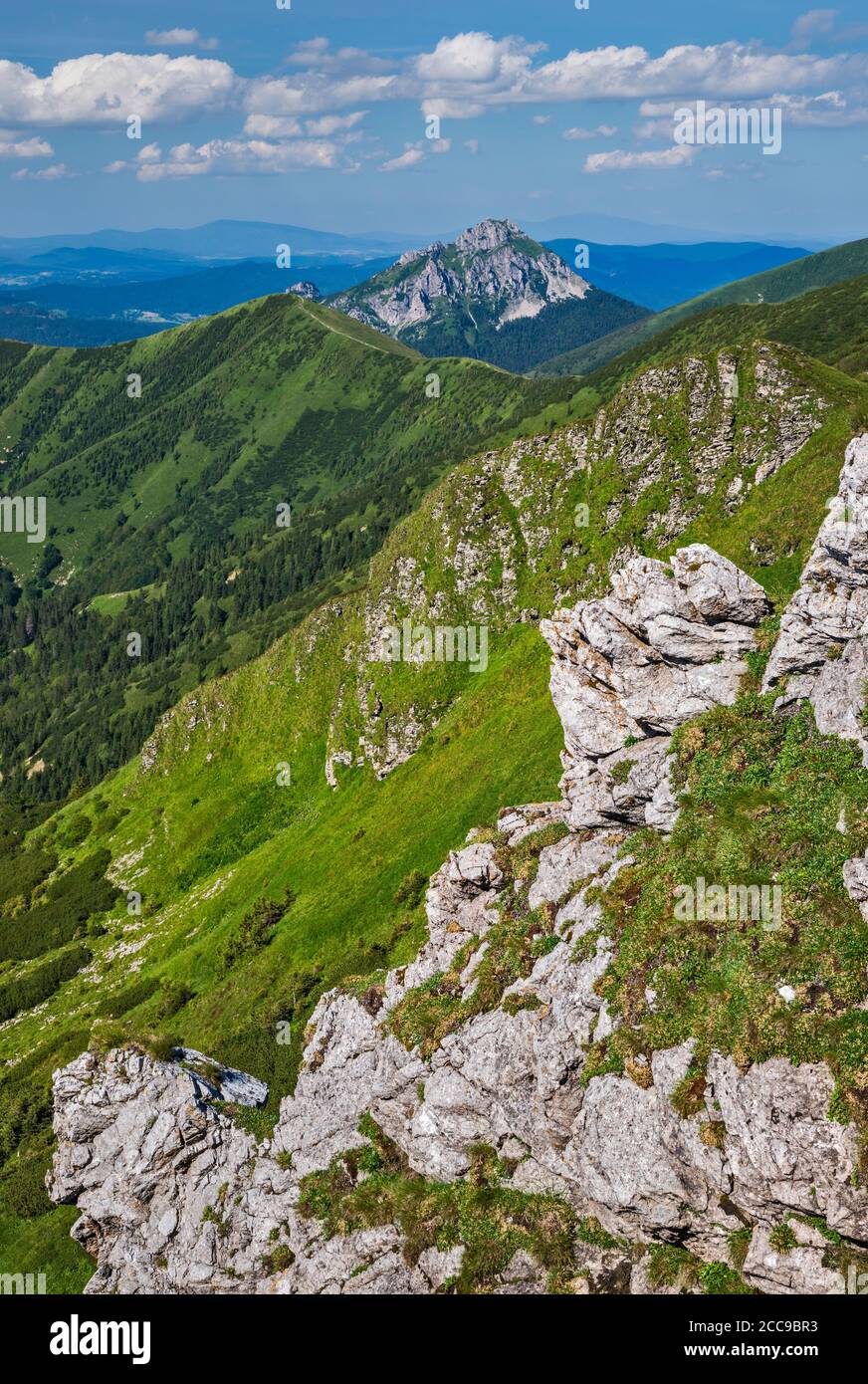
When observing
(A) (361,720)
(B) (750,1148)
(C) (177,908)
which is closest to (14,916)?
(C) (177,908)

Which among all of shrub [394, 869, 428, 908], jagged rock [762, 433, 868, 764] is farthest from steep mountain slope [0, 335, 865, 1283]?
Result: jagged rock [762, 433, 868, 764]

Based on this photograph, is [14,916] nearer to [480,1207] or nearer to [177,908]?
[177,908]

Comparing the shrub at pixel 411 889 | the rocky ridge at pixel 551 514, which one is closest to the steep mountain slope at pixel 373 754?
the shrub at pixel 411 889

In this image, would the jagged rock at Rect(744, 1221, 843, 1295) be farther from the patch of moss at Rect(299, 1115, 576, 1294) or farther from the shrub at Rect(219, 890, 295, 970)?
the shrub at Rect(219, 890, 295, 970)

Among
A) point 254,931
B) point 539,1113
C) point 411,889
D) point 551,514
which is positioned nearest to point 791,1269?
point 539,1113

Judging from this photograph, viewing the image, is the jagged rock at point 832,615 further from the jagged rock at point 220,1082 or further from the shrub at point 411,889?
the shrub at point 411,889

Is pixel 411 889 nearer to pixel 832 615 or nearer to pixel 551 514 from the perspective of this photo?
pixel 832 615

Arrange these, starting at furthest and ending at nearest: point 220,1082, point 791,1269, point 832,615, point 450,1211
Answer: point 220,1082, point 832,615, point 450,1211, point 791,1269
